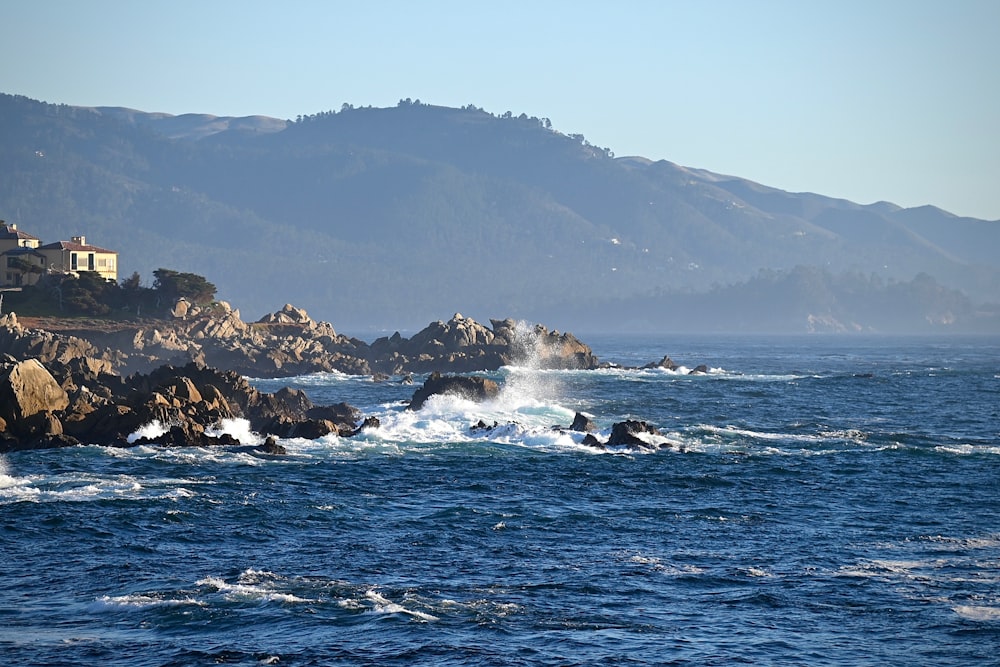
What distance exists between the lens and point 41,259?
130875 mm

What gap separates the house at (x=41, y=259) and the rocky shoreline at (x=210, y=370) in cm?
1403

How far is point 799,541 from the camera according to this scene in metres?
39.3

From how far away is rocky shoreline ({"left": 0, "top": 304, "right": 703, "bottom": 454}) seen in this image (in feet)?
193

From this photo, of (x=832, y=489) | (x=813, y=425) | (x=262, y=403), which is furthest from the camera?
(x=813, y=425)

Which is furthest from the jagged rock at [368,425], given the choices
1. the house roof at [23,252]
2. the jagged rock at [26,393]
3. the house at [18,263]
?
the house roof at [23,252]

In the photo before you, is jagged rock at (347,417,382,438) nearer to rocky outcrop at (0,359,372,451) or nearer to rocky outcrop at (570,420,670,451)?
rocky outcrop at (0,359,372,451)

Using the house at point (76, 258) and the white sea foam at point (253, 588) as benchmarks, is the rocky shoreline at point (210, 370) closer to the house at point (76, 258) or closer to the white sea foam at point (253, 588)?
the house at point (76, 258)

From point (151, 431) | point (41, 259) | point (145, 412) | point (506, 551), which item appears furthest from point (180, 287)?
point (506, 551)

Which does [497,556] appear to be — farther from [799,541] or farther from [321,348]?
[321,348]

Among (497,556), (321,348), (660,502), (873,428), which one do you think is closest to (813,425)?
(873,428)

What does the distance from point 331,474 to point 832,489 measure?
21105mm

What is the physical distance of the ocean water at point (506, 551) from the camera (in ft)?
94.0

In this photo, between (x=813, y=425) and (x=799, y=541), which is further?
(x=813, y=425)

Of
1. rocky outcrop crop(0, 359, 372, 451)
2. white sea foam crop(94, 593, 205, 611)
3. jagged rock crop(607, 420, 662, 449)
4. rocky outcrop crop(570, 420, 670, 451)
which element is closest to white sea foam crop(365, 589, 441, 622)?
white sea foam crop(94, 593, 205, 611)
